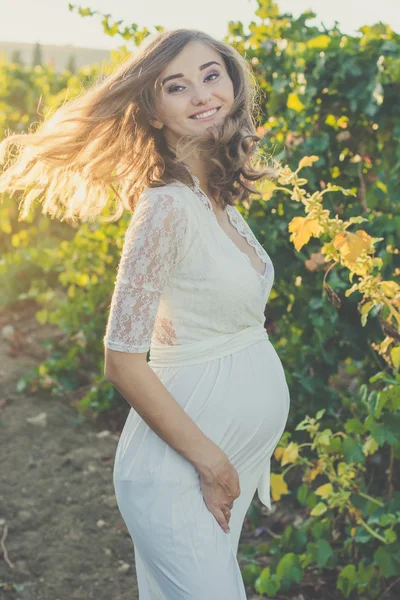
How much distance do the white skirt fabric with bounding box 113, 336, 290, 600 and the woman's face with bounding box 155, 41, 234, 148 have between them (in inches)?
22.1

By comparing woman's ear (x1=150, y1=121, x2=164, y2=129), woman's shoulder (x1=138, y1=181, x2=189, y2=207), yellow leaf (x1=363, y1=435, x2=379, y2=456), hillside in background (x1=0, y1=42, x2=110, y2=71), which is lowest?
hillside in background (x1=0, y1=42, x2=110, y2=71)

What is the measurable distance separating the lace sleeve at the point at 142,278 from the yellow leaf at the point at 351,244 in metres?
0.50

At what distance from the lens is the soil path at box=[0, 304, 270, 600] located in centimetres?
323

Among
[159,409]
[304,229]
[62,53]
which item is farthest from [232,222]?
[62,53]

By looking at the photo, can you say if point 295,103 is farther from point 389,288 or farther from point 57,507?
point 57,507

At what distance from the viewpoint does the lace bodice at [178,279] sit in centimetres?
170

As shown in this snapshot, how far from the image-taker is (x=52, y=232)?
22.8 feet

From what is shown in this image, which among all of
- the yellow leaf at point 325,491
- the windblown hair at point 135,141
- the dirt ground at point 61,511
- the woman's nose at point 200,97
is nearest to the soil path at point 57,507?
the dirt ground at point 61,511

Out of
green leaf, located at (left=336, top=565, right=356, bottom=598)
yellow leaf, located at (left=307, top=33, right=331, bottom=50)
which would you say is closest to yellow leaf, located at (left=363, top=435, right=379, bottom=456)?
green leaf, located at (left=336, top=565, right=356, bottom=598)

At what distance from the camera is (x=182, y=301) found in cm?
181

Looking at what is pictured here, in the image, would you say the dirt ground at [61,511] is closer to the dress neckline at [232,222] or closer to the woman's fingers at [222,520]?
the woman's fingers at [222,520]

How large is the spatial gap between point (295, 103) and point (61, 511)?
218 cm

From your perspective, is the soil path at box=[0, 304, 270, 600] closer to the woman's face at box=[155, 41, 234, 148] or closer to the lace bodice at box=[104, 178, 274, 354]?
the lace bodice at box=[104, 178, 274, 354]

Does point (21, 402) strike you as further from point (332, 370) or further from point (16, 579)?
point (332, 370)
